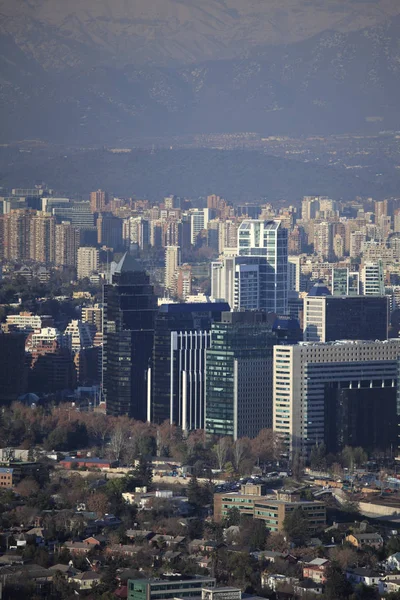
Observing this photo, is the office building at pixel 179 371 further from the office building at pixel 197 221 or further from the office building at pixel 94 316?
the office building at pixel 197 221

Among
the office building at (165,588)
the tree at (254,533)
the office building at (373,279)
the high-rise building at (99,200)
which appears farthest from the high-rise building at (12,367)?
the high-rise building at (99,200)

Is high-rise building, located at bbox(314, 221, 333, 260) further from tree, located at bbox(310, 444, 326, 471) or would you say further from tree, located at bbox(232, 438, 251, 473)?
tree, located at bbox(310, 444, 326, 471)

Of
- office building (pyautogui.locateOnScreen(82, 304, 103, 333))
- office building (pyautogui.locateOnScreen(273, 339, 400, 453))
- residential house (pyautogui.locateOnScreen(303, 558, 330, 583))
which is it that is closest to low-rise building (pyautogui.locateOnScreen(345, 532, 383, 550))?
residential house (pyautogui.locateOnScreen(303, 558, 330, 583))

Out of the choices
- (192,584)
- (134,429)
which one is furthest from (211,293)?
(192,584)

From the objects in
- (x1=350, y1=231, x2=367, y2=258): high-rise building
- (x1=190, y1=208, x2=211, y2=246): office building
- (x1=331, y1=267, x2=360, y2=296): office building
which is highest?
(x1=190, y1=208, x2=211, y2=246): office building

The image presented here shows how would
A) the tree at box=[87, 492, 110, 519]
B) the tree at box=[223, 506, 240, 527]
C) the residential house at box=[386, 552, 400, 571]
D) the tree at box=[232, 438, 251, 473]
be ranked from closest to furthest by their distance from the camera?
the residential house at box=[386, 552, 400, 571]
the tree at box=[223, 506, 240, 527]
the tree at box=[87, 492, 110, 519]
the tree at box=[232, 438, 251, 473]

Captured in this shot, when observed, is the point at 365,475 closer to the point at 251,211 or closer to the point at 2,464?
the point at 2,464
